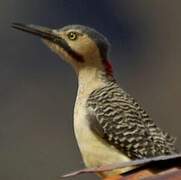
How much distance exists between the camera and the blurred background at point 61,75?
23156mm

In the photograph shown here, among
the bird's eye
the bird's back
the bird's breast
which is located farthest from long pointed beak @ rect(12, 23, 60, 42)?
the bird's breast

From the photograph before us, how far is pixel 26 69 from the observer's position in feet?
97.3

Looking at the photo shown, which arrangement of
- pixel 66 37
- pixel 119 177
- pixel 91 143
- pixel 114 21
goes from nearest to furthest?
1. pixel 119 177
2. pixel 91 143
3. pixel 66 37
4. pixel 114 21

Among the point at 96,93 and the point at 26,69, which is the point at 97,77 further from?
the point at 26,69

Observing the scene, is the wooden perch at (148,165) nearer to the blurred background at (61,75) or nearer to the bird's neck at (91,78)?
the bird's neck at (91,78)

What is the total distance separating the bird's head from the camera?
11141mm

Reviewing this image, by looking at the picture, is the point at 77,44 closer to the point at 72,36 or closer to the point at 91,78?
the point at 72,36

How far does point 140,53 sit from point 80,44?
Result: 20.8m

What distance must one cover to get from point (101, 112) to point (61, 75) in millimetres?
18150

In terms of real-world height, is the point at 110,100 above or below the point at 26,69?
below

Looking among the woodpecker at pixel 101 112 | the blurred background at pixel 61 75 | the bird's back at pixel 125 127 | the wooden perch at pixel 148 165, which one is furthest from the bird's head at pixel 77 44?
the blurred background at pixel 61 75

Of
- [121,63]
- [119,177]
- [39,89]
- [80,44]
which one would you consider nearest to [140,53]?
[121,63]

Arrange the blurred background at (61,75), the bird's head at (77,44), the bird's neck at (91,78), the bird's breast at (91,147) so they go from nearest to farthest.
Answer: the bird's breast at (91,147), the bird's neck at (91,78), the bird's head at (77,44), the blurred background at (61,75)

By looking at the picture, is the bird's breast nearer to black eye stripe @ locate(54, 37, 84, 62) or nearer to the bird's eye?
black eye stripe @ locate(54, 37, 84, 62)
